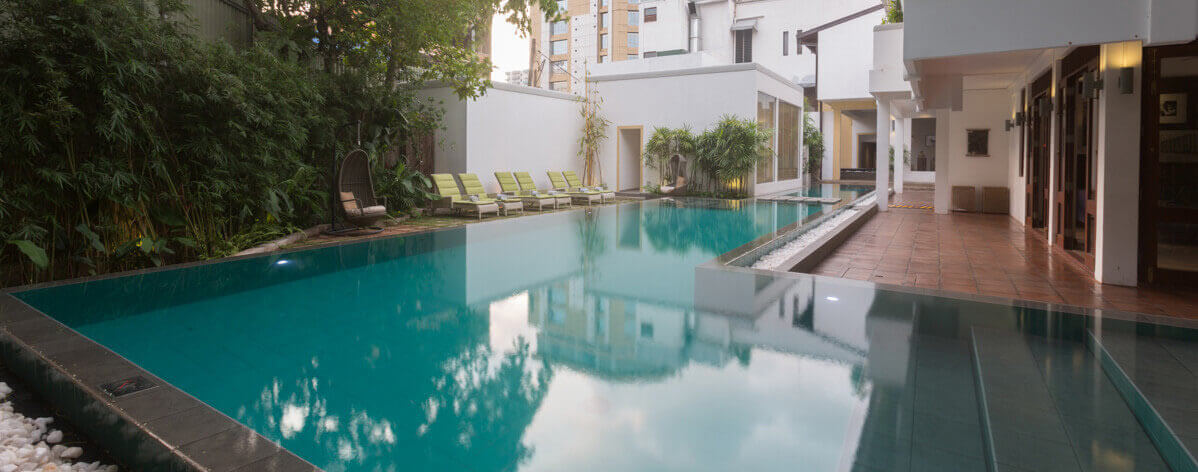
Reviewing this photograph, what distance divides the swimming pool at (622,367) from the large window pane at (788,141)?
47.7ft

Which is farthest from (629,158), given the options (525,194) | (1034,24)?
(1034,24)

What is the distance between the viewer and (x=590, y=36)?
49938mm

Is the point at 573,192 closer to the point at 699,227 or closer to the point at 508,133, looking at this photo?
the point at 508,133

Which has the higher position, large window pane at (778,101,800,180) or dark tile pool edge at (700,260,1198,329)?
large window pane at (778,101,800,180)

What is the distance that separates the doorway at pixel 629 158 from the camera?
18.9 meters

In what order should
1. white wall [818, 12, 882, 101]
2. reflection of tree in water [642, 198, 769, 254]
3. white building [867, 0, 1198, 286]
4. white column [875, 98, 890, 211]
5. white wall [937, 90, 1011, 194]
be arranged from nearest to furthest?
white building [867, 0, 1198, 286], reflection of tree in water [642, 198, 769, 254], white wall [937, 90, 1011, 194], white column [875, 98, 890, 211], white wall [818, 12, 882, 101]

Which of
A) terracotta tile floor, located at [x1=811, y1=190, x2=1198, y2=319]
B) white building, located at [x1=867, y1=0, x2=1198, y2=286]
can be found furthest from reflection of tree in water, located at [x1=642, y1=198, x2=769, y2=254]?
white building, located at [x1=867, y1=0, x2=1198, y2=286]

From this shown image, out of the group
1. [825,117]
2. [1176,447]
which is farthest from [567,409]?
[825,117]

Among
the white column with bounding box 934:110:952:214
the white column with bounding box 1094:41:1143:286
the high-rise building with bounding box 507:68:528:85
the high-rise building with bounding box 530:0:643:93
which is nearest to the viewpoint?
the white column with bounding box 1094:41:1143:286

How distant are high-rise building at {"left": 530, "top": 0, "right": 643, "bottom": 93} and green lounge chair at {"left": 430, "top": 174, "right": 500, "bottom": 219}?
115ft

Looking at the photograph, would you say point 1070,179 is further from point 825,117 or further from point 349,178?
point 825,117

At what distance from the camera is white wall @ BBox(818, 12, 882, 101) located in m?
23.7

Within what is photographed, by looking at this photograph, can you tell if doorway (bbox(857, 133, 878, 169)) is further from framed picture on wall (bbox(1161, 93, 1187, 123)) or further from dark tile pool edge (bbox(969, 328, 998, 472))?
dark tile pool edge (bbox(969, 328, 998, 472))

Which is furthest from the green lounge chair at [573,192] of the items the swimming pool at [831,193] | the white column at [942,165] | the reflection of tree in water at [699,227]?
the white column at [942,165]
